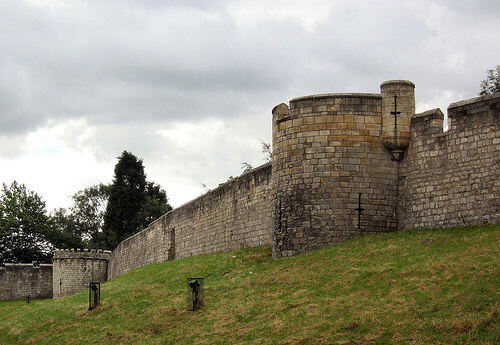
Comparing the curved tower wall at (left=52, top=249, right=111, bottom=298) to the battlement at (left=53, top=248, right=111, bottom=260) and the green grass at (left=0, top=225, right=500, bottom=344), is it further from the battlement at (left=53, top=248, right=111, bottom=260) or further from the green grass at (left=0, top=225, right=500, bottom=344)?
the green grass at (left=0, top=225, right=500, bottom=344)

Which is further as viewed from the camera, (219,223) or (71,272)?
(71,272)

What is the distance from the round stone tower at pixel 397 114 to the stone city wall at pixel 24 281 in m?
38.0

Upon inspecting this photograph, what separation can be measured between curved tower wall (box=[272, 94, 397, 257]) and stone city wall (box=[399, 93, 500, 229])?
63cm

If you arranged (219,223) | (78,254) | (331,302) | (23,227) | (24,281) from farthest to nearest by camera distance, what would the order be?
(23,227) → (24,281) → (78,254) → (219,223) → (331,302)

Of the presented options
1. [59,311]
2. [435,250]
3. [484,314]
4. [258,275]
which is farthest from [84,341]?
[484,314]

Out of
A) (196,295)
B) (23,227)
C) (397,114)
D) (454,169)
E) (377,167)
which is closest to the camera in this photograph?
(196,295)

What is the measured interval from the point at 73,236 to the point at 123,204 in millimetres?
6429

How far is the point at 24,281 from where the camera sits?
50.2 m

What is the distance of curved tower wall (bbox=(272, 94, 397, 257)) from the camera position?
18172mm

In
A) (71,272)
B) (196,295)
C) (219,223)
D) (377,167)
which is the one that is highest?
(377,167)

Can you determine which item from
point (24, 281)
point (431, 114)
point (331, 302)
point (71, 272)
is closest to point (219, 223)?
point (431, 114)

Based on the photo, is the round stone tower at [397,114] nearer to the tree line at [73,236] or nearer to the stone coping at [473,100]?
the stone coping at [473,100]

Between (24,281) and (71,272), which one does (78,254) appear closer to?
(71,272)

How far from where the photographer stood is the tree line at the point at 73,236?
59312 mm
